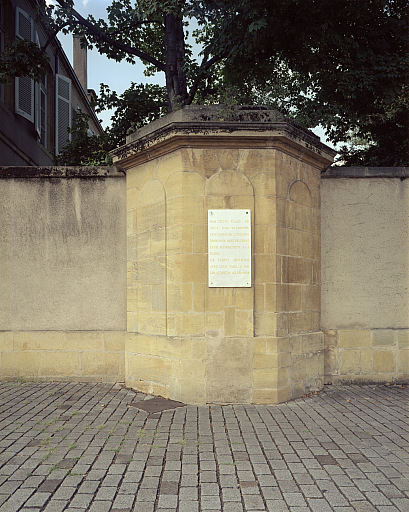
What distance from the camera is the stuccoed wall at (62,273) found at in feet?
21.9

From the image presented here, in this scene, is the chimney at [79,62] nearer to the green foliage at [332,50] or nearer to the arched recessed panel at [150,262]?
the green foliage at [332,50]

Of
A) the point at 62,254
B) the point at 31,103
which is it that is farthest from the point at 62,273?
the point at 31,103

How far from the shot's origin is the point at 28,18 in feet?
45.7

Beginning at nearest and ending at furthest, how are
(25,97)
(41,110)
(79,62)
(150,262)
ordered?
(150,262), (25,97), (41,110), (79,62)

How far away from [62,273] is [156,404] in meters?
2.52

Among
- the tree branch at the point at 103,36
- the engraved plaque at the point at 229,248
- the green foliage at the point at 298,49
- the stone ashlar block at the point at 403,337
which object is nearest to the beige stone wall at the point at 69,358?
the engraved plaque at the point at 229,248

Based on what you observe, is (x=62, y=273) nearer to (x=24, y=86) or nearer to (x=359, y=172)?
(x=359, y=172)

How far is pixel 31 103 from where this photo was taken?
14320mm

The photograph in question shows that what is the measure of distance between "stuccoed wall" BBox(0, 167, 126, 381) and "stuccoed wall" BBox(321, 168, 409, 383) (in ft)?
10.0

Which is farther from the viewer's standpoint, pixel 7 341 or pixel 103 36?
pixel 103 36

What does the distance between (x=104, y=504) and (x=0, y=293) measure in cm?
462

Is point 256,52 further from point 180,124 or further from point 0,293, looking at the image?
point 0,293

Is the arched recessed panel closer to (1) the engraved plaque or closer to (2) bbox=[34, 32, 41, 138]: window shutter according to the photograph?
(1) the engraved plaque

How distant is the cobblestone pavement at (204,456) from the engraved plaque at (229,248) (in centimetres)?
154
